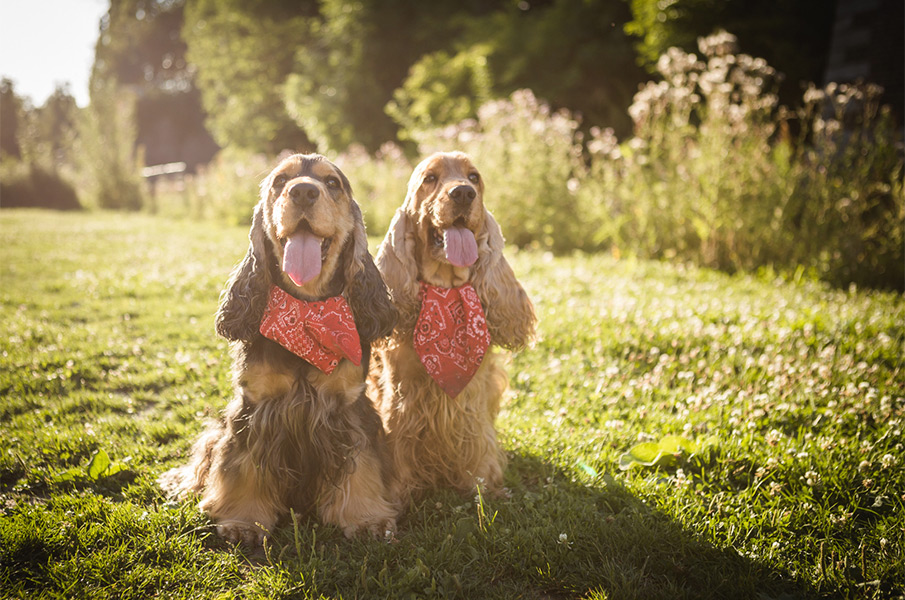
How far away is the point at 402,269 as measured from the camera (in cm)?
281

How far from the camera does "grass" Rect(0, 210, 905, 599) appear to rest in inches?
81.1

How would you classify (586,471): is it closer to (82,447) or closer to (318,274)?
(318,274)

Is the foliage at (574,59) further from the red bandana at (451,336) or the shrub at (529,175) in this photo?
the red bandana at (451,336)

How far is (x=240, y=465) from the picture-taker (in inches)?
93.2

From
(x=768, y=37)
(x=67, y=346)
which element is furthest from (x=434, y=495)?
(x=768, y=37)

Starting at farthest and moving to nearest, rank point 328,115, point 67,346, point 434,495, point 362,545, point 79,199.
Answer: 1. point 79,199
2. point 328,115
3. point 67,346
4. point 434,495
5. point 362,545

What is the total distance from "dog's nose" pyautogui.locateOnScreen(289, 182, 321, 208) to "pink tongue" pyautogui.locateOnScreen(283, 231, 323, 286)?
0.14m

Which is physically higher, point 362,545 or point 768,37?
point 768,37

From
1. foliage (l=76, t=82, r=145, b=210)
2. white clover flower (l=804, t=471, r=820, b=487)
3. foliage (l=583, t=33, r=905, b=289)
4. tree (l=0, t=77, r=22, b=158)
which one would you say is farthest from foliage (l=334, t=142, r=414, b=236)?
tree (l=0, t=77, r=22, b=158)

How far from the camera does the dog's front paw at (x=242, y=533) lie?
2299 mm

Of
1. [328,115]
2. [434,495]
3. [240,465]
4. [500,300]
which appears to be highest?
[328,115]

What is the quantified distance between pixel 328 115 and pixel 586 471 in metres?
18.2

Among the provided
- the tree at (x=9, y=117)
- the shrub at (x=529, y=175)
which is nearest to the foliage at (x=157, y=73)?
the tree at (x=9, y=117)

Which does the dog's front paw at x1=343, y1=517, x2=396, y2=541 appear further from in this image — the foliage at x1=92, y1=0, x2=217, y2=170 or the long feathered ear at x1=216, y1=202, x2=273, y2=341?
the foliage at x1=92, y1=0, x2=217, y2=170
